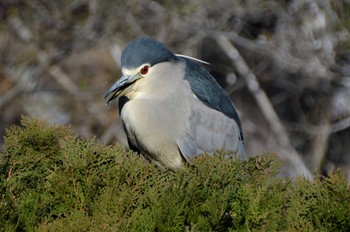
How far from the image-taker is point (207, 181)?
110 inches

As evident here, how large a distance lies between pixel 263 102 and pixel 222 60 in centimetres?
64

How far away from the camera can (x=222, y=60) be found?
7.41 metres

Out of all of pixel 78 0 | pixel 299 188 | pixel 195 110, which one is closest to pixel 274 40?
pixel 78 0

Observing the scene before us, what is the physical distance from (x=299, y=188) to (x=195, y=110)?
5.36 ft

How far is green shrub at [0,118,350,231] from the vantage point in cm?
266

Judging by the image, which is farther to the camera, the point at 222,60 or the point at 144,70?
the point at 222,60

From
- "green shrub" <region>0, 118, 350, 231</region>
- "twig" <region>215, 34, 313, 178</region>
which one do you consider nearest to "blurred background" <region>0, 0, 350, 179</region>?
"twig" <region>215, 34, 313, 178</region>

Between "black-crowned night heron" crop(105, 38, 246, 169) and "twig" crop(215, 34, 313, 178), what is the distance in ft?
8.21

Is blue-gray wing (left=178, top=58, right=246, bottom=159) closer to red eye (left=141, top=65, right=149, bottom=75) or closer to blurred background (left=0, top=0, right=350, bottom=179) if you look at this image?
red eye (left=141, top=65, right=149, bottom=75)

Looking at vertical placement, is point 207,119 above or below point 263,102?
above

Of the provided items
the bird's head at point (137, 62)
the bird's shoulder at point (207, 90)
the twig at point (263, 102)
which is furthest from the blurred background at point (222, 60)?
the bird's head at point (137, 62)

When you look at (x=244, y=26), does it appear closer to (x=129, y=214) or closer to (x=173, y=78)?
(x=173, y=78)

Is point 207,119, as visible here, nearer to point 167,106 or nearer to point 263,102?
point 167,106

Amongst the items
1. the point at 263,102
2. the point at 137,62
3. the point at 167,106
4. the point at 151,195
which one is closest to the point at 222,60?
the point at 263,102
